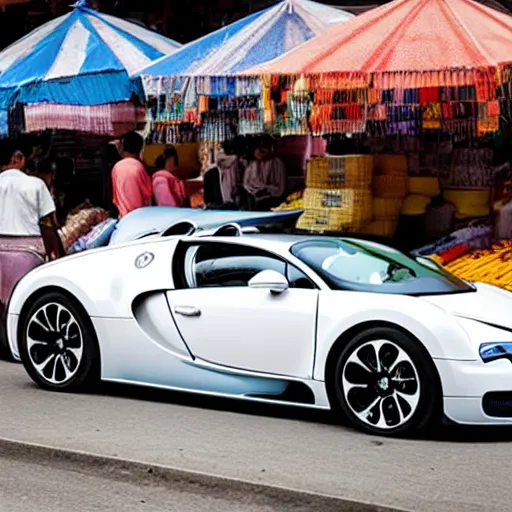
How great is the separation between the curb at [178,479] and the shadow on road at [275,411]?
1684 millimetres

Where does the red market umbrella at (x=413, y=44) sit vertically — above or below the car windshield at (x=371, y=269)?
above

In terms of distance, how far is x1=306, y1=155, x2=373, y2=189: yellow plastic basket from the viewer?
12.7 meters

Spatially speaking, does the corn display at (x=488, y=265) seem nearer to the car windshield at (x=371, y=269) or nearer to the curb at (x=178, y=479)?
the car windshield at (x=371, y=269)

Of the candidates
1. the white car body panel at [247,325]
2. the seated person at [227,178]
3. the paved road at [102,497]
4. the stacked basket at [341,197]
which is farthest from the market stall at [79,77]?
the paved road at [102,497]

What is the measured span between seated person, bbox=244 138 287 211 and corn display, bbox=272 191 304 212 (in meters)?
0.32

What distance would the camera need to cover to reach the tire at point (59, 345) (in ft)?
32.0

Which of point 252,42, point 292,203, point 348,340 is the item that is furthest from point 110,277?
point 292,203

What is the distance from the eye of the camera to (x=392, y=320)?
8.33 m

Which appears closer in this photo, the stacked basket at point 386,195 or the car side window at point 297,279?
the car side window at point 297,279

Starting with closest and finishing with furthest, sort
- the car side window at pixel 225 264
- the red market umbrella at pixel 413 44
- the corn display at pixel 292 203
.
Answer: the car side window at pixel 225 264
the red market umbrella at pixel 413 44
the corn display at pixel 292 203

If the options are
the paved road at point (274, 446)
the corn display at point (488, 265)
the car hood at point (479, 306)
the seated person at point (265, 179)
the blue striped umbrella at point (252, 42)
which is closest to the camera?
the paved road at point (274, 446)

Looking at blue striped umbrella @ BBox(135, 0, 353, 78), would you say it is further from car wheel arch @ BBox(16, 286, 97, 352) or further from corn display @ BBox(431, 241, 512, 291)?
car wheel arch @ BBox(16, 286, 97, 352)

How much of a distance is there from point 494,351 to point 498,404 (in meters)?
0.32

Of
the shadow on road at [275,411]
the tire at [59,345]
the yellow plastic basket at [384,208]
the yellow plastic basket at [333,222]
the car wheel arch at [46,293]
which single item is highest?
the yellow plastic basket at [384,208]
